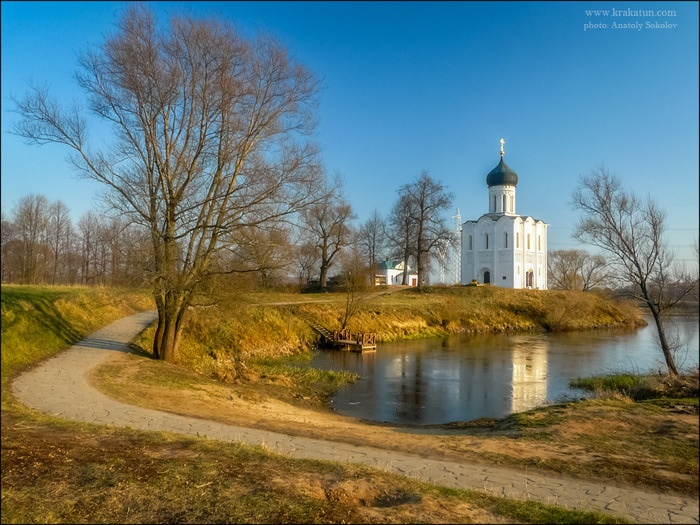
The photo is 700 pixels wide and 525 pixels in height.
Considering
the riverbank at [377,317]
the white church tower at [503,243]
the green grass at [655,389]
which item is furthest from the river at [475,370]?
the white church tower at [503,243]

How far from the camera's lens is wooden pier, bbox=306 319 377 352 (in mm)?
27078

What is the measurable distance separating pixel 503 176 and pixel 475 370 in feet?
141

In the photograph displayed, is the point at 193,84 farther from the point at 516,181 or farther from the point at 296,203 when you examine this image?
the point at 516,181

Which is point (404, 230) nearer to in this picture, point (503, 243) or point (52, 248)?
point (503, 243)

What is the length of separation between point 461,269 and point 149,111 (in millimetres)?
51619

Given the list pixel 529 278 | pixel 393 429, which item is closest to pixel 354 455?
pixel 393 429

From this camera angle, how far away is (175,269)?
14.4 meters

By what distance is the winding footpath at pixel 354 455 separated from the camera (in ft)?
13.9

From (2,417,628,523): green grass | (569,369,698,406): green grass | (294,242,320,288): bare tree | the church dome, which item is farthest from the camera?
the church dome

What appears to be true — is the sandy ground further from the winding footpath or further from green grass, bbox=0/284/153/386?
green grass, bbox=0/284/153/386

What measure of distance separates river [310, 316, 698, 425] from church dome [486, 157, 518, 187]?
29.2 metres

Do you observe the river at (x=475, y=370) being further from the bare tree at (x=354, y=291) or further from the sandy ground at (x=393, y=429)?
the bare tree at (x=354, y=291)

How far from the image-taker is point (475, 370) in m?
21.1

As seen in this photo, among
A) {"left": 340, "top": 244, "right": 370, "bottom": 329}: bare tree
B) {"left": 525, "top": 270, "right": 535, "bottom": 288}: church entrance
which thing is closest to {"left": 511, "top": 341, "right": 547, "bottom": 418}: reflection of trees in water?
{"left": 340, "top": 244, "right": 370, "bottom": 329}: bare tree
